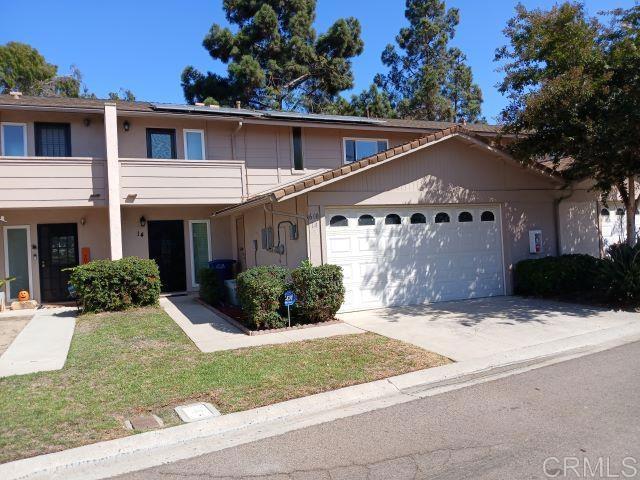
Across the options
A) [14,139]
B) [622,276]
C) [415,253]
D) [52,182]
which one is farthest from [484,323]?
[14,139]

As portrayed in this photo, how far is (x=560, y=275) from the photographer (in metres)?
11.5

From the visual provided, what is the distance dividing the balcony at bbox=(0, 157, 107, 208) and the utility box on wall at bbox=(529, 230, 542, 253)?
11.8m

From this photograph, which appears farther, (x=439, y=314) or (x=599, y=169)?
(x=599, y=169)

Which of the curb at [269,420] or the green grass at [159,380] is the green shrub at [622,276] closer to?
the curb at [269,420]

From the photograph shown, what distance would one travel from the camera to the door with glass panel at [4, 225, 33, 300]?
14883 mm

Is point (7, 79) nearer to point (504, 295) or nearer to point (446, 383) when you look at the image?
point (504, 295)

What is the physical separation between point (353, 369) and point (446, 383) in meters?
1.21

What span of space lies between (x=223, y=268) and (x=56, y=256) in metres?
5.35

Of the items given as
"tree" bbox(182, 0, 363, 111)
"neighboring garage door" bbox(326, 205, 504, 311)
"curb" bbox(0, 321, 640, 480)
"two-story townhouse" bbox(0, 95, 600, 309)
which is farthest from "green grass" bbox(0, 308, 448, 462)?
"tree" bbox(182, 0, 363, 111)

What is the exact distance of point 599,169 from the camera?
36.1 ft

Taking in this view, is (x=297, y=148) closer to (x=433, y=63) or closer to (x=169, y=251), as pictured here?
(x=169, y=251)

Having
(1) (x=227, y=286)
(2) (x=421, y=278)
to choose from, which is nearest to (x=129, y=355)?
(1) (x=227, y=286)

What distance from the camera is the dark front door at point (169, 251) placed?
637 inches

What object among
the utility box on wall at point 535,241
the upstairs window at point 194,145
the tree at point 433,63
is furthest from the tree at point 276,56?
the utility box on wall at point 535,241
